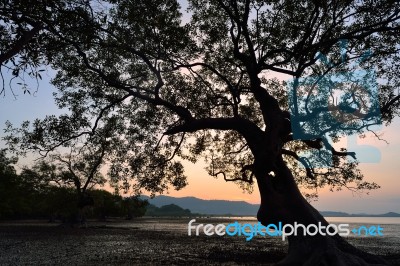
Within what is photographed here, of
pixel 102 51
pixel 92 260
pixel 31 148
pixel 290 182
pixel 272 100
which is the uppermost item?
pixel 102 51

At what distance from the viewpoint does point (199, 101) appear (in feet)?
76.5

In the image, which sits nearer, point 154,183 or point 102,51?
point 102,51

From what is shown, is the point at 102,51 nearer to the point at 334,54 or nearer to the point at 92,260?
the point at 92,260

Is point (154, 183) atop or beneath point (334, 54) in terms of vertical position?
beneath

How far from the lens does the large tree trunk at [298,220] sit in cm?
1365

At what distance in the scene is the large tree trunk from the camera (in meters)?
13.6

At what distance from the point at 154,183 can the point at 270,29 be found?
37.7 ft

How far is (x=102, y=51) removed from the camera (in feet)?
65.6

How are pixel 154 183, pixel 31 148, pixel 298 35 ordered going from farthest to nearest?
1. pixel 154 183
2. pixel 31 148
3. pixel 298 35

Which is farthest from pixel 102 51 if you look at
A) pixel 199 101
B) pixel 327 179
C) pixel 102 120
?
pixel 327 179

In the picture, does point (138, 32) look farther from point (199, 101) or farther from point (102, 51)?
point (199, 101)

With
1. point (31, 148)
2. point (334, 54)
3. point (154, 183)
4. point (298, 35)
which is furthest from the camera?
point (154, 183)

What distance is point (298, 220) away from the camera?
15258 mm

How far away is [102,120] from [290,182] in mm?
12575
